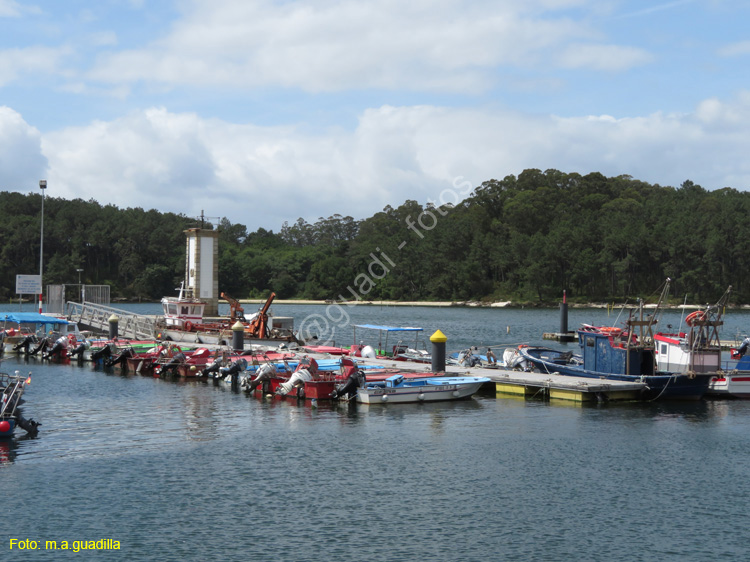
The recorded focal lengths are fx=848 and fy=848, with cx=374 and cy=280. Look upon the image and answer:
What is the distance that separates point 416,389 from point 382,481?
13611 mm

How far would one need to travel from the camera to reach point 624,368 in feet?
137

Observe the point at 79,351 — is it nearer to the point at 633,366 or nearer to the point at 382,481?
the point at 633,366

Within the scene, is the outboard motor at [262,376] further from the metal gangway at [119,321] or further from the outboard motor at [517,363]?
the metal gangway at [119,321]

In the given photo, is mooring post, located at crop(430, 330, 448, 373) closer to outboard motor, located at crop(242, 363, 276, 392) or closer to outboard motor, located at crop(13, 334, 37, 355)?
outboard motor, located at crop(242, 363, 276, 392)

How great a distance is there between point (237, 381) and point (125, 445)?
51.4ft

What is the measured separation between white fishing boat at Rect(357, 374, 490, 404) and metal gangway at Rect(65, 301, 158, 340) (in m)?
30.5

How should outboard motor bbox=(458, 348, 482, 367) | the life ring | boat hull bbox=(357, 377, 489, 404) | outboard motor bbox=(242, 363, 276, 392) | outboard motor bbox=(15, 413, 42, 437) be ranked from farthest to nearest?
outboard motor bbox=(458, 348, 482, 367) < outboard motor bbox=(242, 363, 276, 392) < the life ring < boat hull bbox=(357, 377, 489, 404) < outboard motor bbox=(15, 413, 42, 437)

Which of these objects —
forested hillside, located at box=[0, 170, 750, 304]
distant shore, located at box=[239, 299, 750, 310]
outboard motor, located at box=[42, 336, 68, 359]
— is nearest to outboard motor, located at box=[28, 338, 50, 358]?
outboard motor, located at box=[42, 336, 68, 359]

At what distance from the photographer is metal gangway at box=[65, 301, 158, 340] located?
65250 mm

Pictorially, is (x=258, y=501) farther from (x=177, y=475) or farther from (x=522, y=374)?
(x=522, y=374)

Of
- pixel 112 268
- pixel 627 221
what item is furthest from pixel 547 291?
pixel 112 268

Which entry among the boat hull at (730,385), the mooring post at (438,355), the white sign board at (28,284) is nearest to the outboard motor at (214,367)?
the mooring post at (438,355)

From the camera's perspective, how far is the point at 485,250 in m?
171

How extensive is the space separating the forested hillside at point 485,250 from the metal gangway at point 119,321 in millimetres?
83366
